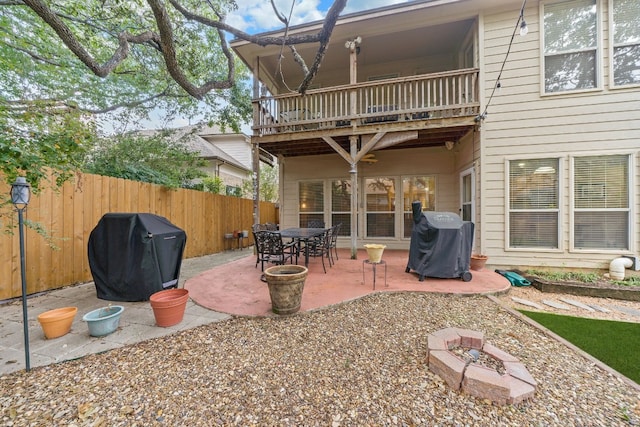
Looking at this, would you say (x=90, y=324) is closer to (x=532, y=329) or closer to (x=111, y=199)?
(x=111, y=199)

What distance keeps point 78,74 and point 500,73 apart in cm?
1032

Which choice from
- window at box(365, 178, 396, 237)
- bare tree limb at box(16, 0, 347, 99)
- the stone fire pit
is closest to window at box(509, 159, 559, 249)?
window at box(365, 178, 396, 237)

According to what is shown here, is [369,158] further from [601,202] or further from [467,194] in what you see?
[601,202]

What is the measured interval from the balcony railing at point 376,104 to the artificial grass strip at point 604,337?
4.07 meters

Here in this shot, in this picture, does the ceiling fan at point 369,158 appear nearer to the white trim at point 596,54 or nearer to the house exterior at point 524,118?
the house exterior at point 524,118

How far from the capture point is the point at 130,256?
3459 millimetres

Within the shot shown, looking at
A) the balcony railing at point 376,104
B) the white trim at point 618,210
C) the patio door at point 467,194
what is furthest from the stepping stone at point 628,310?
the balcony railing at point 376,104

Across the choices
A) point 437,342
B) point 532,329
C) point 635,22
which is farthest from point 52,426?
point 635,22

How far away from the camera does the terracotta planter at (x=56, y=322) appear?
2475mm

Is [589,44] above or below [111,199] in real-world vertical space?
above

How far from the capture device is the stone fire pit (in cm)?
169

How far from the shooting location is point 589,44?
4730mm

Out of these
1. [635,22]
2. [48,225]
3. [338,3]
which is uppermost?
[635,22]

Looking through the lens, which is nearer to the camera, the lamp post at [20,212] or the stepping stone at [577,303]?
the lamp post at [20,212]
